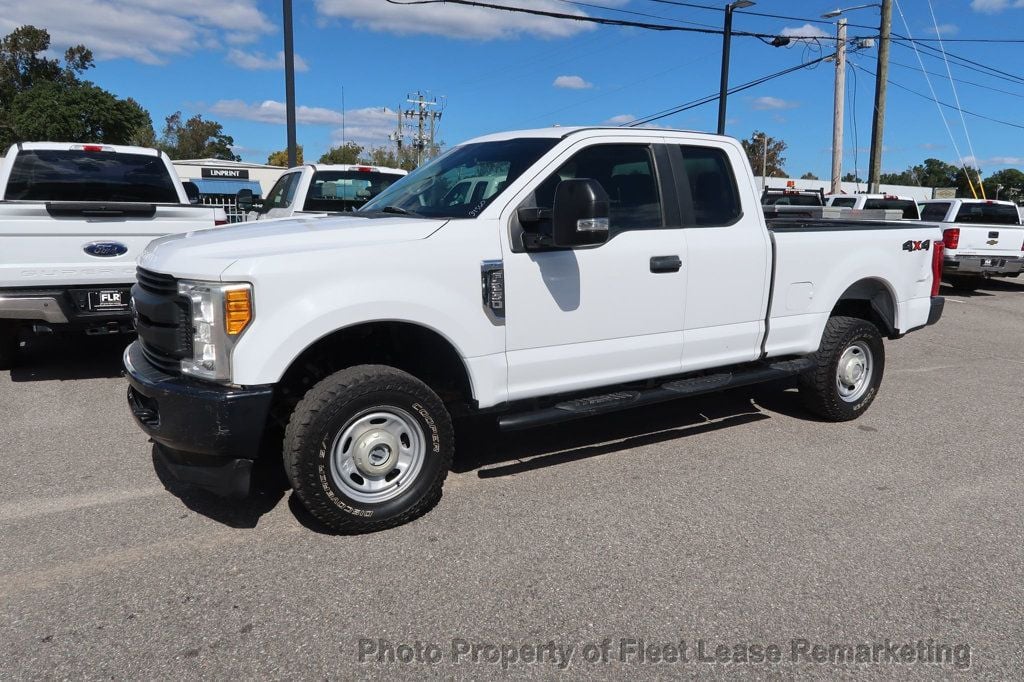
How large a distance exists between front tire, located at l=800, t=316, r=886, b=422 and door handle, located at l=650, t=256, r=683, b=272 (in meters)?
1.60

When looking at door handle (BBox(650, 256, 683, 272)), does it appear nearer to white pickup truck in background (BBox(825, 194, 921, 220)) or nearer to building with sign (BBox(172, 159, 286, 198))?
white pickup truck in background (BBox(825, 194, 921, 220))

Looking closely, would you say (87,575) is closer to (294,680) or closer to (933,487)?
(294,680)

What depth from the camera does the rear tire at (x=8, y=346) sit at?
6.68 metres

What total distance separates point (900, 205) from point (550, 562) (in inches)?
656

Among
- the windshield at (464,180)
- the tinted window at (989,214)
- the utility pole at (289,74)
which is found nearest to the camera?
the windshield at (464,180)

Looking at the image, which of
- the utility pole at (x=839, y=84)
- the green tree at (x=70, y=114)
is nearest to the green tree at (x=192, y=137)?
the green tree at (x=70, y=114)

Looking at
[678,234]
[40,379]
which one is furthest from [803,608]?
[40,379]

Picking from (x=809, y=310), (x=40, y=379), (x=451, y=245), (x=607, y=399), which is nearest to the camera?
(x=451, y=245)

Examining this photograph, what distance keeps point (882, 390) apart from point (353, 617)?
5.71 meters

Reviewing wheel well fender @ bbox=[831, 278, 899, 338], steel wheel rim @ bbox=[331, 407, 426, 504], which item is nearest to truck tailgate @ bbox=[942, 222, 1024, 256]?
wheel well fender @ bbox=[831, 278, 899, 338]

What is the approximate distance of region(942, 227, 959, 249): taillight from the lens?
46.0 feet

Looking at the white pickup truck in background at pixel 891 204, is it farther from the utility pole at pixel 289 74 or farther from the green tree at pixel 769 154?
the green tree at pixel 769 154

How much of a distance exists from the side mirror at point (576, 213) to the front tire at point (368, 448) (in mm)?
1066

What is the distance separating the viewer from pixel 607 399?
4.48m
